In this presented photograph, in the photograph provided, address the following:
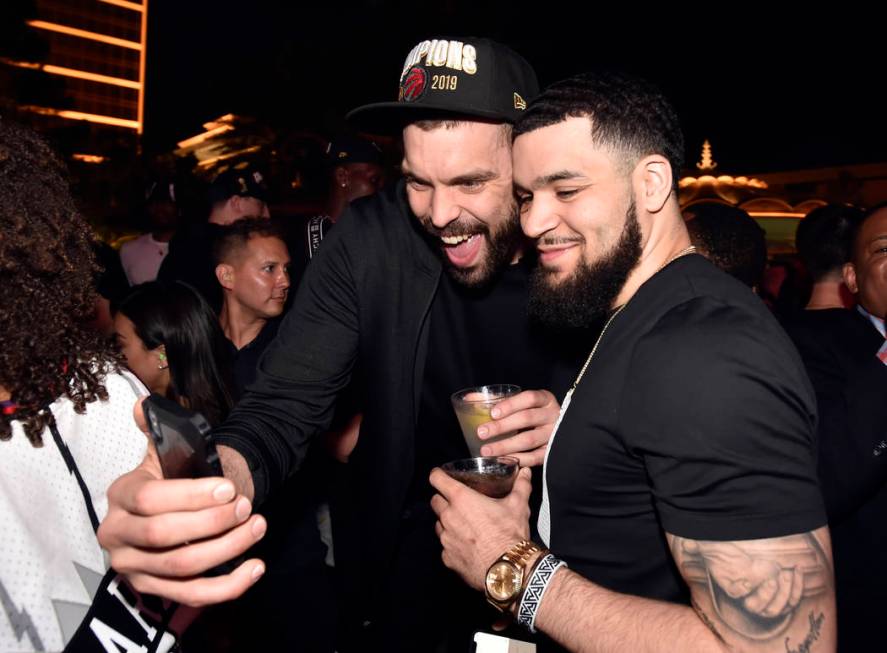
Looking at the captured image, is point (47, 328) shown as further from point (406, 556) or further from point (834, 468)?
point (834, 468)

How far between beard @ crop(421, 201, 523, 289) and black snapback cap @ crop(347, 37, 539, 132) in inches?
14.0

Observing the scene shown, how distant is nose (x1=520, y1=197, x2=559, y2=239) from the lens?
5.87 feet

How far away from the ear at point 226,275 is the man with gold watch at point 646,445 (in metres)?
2.83

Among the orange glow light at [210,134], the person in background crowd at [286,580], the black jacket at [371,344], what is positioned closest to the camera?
the black jacket at [371,344]

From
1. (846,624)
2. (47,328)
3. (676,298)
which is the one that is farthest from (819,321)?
(47,328)

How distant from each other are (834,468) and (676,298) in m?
1.15

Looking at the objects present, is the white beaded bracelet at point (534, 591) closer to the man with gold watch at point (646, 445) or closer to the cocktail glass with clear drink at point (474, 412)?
the man with gold watch at point (646, 445)

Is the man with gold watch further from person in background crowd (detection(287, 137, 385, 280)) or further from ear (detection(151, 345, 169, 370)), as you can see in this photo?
person in background crowd (detection(287, 137, 385, 280))

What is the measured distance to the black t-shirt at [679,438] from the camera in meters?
1.21

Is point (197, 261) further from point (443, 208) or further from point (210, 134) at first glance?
point (210, 134)

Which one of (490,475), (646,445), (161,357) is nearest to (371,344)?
(490,475)

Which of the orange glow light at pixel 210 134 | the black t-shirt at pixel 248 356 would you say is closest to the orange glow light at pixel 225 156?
the orange glow light at pixel 210 134

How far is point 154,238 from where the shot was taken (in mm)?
6629

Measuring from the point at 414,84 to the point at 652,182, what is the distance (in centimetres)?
101
